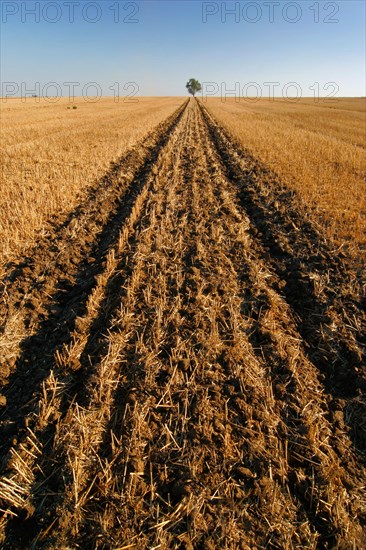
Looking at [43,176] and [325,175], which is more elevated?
[325,175]

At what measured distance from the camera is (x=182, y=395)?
327cm

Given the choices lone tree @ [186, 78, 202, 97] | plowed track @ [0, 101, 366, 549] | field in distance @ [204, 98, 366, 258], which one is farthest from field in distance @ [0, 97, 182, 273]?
lone tree @ [186, 78, 202, 97]

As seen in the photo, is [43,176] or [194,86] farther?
[194,86]

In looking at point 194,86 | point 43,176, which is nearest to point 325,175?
point 43,176

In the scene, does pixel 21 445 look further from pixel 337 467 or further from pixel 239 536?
pixel 337 467

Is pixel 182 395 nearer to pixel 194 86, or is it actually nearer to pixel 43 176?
pixel 43 176

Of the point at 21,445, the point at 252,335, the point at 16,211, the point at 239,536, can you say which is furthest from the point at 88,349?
the point at 16,211

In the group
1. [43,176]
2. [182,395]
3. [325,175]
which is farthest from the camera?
[325,175]

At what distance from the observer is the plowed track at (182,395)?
2.35m

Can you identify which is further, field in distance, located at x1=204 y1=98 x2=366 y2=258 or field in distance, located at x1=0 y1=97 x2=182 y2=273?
field in distance, located at x1=204 y1=98 x2=366 y2=258

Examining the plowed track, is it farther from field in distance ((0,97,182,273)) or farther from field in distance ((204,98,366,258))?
field in distance ((204,98,366,258))

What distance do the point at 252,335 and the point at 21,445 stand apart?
269 centimetres

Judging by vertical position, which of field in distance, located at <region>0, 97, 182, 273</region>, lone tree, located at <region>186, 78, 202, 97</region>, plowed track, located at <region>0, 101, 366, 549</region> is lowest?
plowed track, located at <region>0, 101, 366, 549</region>

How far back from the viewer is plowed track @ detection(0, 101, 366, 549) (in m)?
2.35
